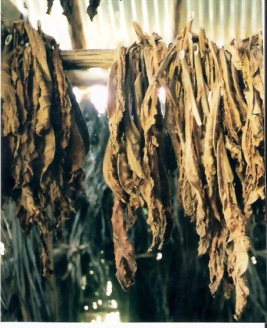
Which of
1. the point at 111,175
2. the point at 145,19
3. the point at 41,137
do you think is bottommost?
the point at 111,175

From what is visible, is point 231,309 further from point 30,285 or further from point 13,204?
point 13,204

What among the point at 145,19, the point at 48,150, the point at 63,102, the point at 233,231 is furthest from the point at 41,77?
the point at 233,231

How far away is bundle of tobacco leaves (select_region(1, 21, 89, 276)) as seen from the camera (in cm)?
152

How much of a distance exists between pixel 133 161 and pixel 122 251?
236mm

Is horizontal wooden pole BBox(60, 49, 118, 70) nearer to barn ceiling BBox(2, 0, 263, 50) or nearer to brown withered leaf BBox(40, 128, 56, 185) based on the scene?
barn ceiling BBox(2, 0, 263, 50)

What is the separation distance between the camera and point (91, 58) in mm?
1530

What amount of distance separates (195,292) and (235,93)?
523 mm

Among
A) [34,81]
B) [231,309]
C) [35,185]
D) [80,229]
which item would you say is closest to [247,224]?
[231,309]

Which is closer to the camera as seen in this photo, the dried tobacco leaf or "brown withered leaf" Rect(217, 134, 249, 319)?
"brown withered leaf" Rect(217, 134, 249, 319)

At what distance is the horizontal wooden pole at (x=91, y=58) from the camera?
5.02 feet

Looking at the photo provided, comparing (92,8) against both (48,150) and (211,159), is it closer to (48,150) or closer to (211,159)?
(48,150)

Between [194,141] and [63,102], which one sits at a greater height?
[63,102]

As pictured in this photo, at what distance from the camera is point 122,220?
1493 millimetres

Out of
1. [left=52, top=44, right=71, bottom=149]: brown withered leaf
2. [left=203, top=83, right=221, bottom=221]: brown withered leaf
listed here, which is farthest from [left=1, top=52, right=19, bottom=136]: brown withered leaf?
[left=203, top=83, right=221, bottom=221]: brown withered leaf
